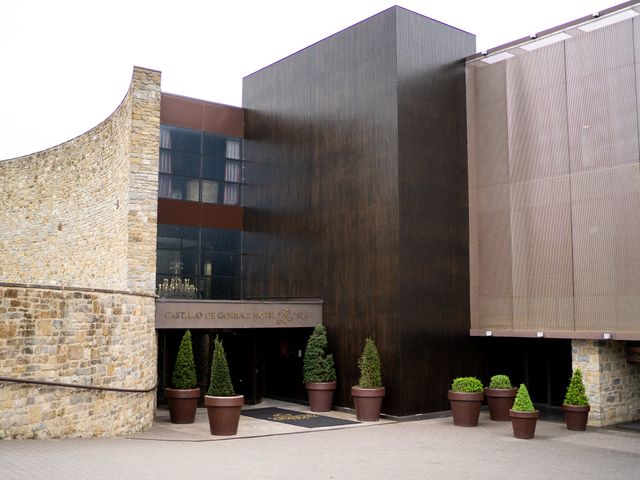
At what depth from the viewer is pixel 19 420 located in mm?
10883

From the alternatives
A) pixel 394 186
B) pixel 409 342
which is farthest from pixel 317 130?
pixel 409 342

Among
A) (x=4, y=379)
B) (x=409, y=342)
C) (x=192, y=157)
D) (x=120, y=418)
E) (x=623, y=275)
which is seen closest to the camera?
(x=4, y=379)

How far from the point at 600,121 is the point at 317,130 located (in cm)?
713

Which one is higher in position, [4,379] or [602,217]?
[602,217]

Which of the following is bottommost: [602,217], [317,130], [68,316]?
[68,316]

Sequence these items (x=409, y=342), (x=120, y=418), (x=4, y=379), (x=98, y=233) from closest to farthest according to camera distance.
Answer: (x=4, y=379), (x=120, y=418), (x=409, y=342), (x=98, y=233)

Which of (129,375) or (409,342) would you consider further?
(409,342)

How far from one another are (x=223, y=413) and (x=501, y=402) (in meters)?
6.52

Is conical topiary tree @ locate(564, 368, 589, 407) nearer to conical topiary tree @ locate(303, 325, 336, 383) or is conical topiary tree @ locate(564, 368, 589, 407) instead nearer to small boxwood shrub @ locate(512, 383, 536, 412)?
small boxwood shrub @ locate(512, 383, 536, 412)

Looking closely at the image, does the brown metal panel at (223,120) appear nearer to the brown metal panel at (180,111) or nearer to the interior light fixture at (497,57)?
the brown metal panel at (180,111)

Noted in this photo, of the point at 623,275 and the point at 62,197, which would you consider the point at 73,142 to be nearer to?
the point at 62,197

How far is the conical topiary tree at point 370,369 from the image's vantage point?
15789 mm

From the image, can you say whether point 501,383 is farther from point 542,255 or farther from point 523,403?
point 542,255

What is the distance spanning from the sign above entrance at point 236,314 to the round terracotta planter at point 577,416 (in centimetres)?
646
